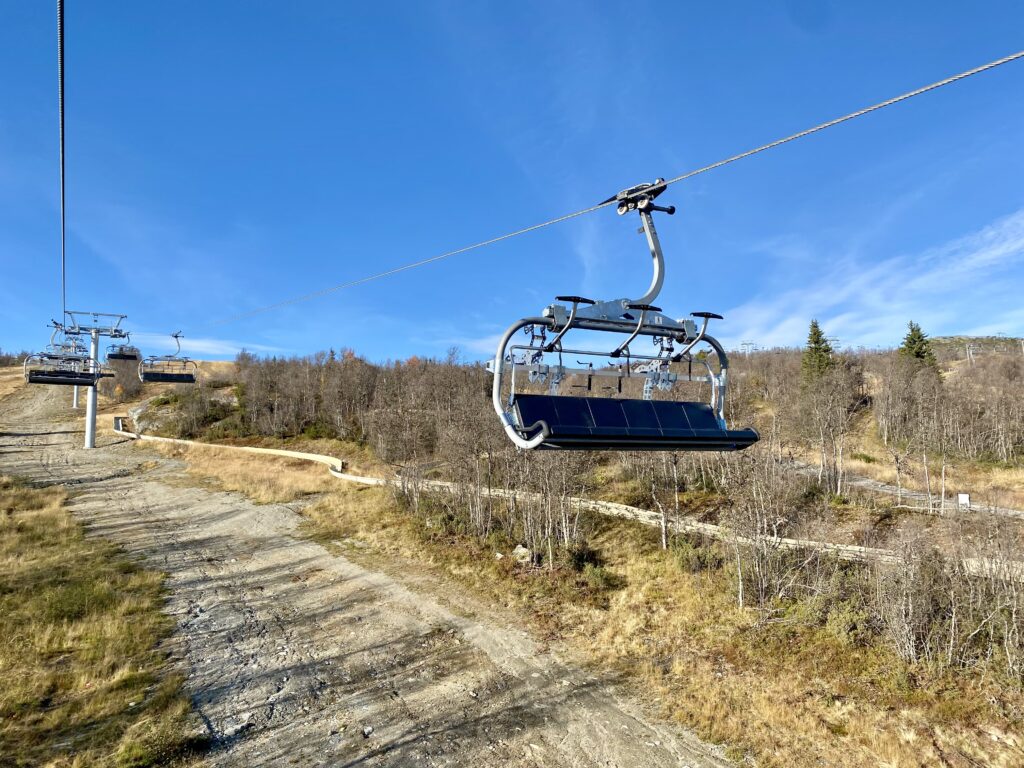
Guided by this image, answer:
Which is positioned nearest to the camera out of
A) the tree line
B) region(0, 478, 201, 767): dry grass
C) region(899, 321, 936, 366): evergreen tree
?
region(0, 478, 201, 767): dry grass

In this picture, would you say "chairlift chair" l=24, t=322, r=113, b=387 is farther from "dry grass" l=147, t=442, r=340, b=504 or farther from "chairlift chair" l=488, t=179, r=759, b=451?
"chairlift chair" l=488, t=179, r=759, b=451

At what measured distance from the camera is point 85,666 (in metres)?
11.4

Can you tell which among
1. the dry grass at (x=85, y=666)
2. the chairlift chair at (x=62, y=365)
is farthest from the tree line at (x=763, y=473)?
the chairlift chair at (x=62, y=365)

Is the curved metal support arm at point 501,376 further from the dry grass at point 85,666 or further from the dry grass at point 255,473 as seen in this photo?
the dry grass at point 255,473

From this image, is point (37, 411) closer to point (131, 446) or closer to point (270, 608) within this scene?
point (131, 446)

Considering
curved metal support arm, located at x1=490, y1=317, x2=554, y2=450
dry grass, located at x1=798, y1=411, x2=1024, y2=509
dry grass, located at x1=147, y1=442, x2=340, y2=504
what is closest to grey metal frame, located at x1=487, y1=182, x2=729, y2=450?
curved metal support arm, located at x1=490, y1=317, x2=554, y2=450

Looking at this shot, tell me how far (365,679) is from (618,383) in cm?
949

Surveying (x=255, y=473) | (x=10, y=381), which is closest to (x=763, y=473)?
(x=255, y=473)

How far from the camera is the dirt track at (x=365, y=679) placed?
9.05 m

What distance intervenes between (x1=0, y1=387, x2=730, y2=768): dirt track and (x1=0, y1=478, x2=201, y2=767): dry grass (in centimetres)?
67

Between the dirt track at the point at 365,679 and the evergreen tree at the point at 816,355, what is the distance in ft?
161

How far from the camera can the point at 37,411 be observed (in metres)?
72.7

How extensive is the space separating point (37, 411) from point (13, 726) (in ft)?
281

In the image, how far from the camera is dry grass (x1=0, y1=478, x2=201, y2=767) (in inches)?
345
